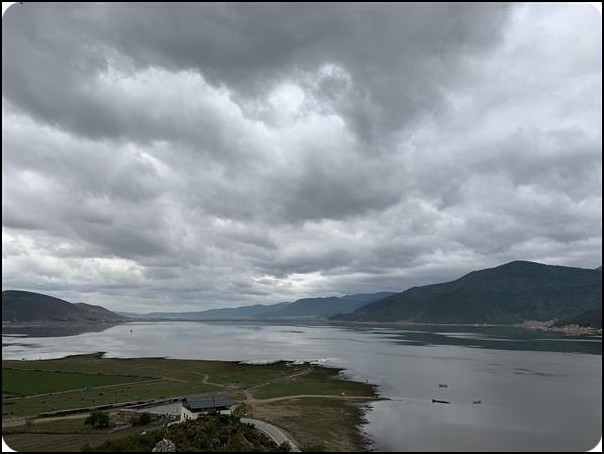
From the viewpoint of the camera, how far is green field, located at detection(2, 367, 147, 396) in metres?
79.4

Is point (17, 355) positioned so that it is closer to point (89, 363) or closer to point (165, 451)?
point (89, 363)

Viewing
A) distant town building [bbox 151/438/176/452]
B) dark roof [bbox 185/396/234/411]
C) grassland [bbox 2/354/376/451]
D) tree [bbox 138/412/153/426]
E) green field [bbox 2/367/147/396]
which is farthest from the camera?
green field [bbox 2/367/147/396]

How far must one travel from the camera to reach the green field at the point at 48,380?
79.4 metres

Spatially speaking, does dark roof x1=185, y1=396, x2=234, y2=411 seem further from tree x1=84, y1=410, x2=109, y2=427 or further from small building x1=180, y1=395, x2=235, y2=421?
tree x1=84, y1=410, x2=109, y2=427

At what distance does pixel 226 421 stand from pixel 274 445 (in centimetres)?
567

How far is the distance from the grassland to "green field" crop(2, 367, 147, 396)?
167 mm

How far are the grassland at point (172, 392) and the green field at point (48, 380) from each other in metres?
0.17

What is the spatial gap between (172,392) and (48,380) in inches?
1171

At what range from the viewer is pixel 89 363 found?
389 feet

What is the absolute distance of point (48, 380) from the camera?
87688 millimetres

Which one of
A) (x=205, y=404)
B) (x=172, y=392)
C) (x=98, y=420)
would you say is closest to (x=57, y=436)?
(x=98, y=420)

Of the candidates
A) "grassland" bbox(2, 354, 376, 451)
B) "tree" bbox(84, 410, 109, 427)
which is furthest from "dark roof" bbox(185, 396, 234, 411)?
"tree" bbox(84, 410, 109, 427)

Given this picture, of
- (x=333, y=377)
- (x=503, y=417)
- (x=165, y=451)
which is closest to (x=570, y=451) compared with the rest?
(x=503, y=417)

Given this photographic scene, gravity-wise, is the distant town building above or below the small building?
above
